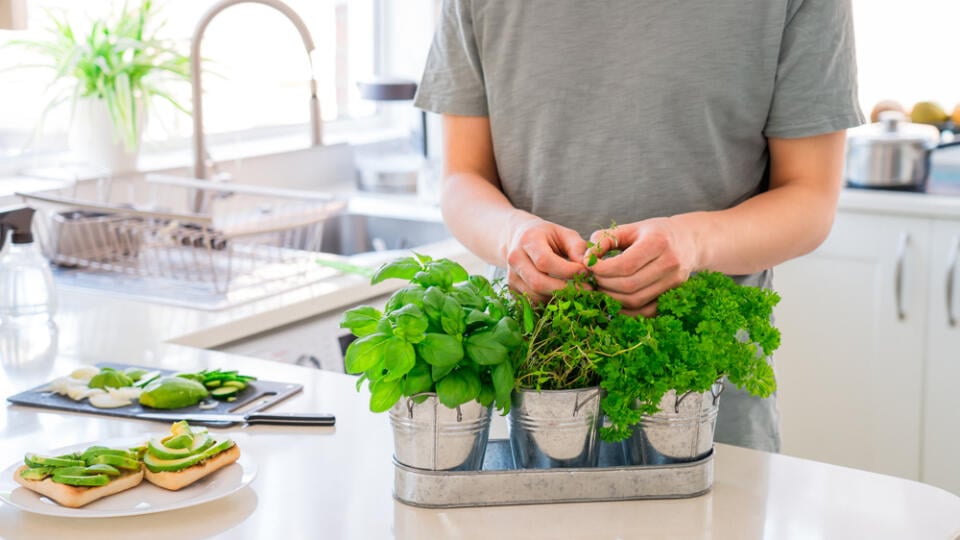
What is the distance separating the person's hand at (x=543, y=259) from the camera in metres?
1.02

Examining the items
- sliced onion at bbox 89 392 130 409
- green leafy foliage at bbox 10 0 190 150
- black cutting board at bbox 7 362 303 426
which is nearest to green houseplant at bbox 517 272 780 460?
black cutting board at bbox 7 362 303 426

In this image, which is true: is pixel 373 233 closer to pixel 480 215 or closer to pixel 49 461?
pixel 480 215

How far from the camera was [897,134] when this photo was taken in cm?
279

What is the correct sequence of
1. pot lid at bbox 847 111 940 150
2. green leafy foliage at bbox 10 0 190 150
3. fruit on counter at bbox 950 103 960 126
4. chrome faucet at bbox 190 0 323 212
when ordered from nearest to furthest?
chrome faucet at bbox 190 0 323 212 → green leafy foliage at bbox 10 0 190 150 → pot lid at bbox 847 111 940 150 → fruit on counter at bbox 950 103 960 126

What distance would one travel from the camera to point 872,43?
10.6ft

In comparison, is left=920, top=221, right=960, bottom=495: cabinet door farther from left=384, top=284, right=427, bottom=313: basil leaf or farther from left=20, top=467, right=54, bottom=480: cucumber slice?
left=20, top=467, right=54, bottom=480: cucumber slice

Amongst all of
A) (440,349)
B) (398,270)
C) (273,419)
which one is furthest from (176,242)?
(440,349)

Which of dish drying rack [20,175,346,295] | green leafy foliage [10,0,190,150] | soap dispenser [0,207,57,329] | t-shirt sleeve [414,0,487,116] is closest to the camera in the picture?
t-shirt sleeve [414,0,487,116]

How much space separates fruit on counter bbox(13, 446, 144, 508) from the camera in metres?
1.01

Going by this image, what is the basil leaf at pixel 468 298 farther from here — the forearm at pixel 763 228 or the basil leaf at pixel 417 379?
the forearm at pixel 763 228

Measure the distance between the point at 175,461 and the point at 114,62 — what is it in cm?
152

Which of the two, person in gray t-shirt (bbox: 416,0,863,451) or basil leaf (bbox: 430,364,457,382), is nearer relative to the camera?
basil leaf (bbox: 430,364,457,382)

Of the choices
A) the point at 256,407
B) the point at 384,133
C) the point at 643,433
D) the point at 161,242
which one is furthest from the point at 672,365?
the point at 384,133

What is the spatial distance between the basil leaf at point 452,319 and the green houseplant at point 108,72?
1637 millimetres
